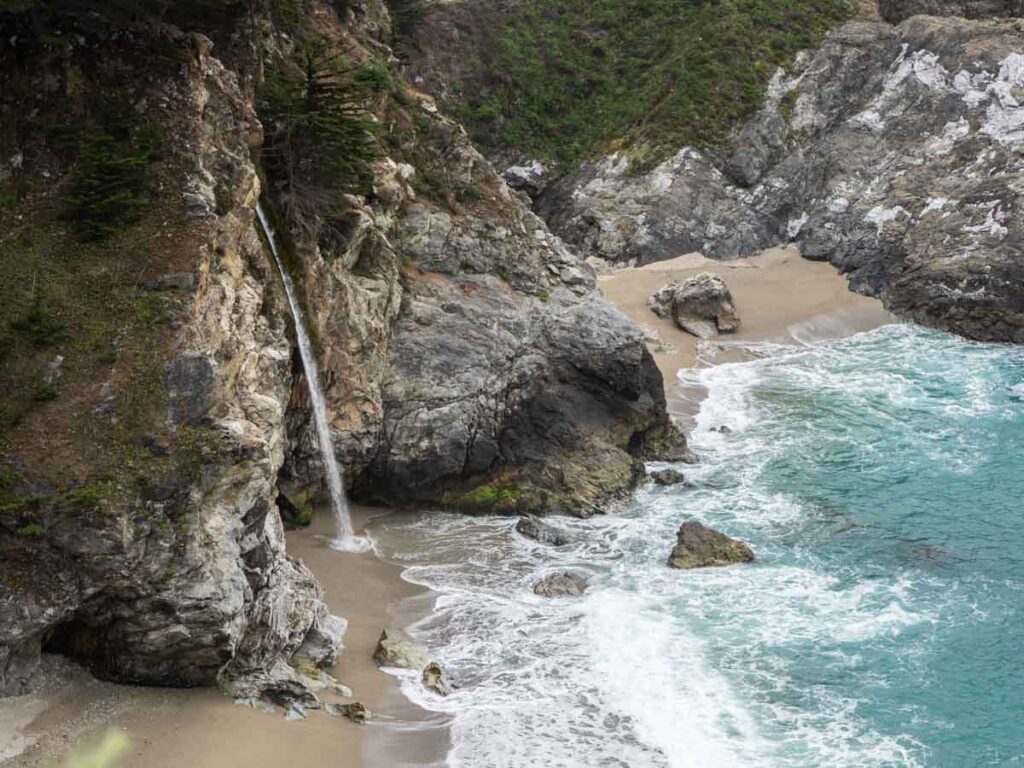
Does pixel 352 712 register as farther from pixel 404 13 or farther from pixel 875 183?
pixel 404 13

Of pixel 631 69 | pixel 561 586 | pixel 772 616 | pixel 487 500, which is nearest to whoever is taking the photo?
pixel 772 616

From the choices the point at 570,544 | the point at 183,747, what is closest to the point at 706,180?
the point at 570,544

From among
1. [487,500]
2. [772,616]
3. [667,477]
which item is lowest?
[772,616]

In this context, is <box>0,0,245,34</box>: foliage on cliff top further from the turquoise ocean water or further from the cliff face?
the turquoise ocean water

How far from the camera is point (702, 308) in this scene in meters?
31.7

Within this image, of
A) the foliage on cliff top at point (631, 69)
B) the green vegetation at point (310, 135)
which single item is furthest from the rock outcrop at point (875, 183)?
the green vegetation at point (310, 135)

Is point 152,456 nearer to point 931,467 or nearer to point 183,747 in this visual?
point 183,747

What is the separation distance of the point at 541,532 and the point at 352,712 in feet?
22.1

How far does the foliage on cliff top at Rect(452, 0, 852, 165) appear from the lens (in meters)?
41.7

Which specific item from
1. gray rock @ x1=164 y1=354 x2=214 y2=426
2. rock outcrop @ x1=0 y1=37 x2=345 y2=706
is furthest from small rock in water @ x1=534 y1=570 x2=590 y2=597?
gray rock @ x1=164 y1=354 x2=214 y2=426

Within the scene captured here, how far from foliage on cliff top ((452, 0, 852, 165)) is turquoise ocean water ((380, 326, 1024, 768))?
820 inches

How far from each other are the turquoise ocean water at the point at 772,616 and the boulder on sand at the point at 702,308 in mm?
7413

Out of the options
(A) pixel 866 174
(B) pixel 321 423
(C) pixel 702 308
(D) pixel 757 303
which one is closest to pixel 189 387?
(B) pixel 321 423

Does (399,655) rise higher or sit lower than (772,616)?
higher
